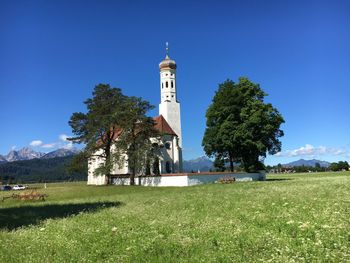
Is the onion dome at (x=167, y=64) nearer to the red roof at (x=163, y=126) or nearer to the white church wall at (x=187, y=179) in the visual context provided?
the red roof at (x=163, y=126)

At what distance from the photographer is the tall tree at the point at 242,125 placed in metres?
58.2

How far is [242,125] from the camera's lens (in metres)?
58.4

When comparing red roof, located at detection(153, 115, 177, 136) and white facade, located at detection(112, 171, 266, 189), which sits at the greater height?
red roof, located at detection(153, 115, 177, 136)

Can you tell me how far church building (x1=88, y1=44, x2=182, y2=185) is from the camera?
241 ft

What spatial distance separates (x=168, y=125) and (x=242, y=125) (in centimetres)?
2271

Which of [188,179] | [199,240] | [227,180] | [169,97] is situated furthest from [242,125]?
[199,240]

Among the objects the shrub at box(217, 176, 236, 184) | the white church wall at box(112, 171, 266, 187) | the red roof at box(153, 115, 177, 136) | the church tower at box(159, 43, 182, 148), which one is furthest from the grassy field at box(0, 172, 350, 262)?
the church tower at box(159, 43, 182, 148)

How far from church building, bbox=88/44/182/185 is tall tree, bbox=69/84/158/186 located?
9986 mm

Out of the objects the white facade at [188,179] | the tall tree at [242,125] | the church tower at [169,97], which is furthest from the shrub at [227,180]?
the church tower at [169,97]

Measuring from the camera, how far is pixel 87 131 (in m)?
62.3

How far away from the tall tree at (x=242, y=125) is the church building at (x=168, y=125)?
10.8m

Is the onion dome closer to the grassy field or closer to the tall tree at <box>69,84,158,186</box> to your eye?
the tall tree at <box>69,84,158,186</box>

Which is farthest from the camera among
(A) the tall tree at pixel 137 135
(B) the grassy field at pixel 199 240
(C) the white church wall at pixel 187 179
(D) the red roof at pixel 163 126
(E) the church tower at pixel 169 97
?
(E) the church tower at pixel 169 97

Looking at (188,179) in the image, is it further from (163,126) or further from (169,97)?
(169,97)
